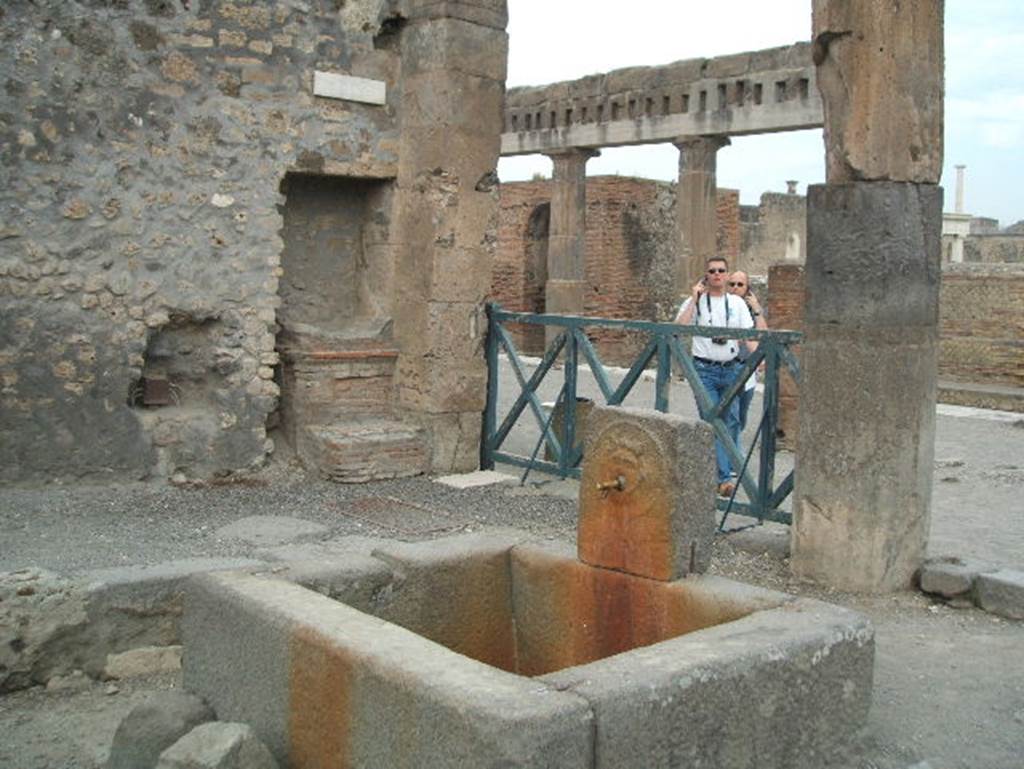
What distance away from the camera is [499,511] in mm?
7066

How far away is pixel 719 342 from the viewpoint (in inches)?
285

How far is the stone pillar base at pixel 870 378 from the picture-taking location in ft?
17.9

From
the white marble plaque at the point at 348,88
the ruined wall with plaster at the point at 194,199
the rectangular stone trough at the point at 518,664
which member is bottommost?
the rectangular stone trough at the point at 518,664

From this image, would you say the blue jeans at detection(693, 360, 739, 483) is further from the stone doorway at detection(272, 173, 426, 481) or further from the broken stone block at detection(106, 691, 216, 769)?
the broken stone block at detection(106, 691, 216, 769)

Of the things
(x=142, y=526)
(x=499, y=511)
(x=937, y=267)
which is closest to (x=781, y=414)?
(x=499, y=511)

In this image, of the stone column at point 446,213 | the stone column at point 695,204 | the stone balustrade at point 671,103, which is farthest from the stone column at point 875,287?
the stone column at point 695,204

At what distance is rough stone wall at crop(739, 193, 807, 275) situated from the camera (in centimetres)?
2761

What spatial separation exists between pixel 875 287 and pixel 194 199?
4.09 meters

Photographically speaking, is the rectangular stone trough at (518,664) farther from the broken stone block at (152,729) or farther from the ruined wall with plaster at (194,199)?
the ruined wall with plaster at (194,199)

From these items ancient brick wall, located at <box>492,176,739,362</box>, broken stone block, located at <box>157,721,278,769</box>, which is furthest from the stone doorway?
ancient brick wall, located at <box>492,176,739,362</box>

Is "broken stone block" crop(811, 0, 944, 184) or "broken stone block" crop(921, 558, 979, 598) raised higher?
"broken stone block" crop(811, 0, 944, 184)

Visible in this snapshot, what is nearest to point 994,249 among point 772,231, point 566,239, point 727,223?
point 772,231

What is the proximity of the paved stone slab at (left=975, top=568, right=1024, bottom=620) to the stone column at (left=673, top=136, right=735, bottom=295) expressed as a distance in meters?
11.3

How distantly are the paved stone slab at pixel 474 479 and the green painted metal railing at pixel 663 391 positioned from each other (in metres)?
0.13
